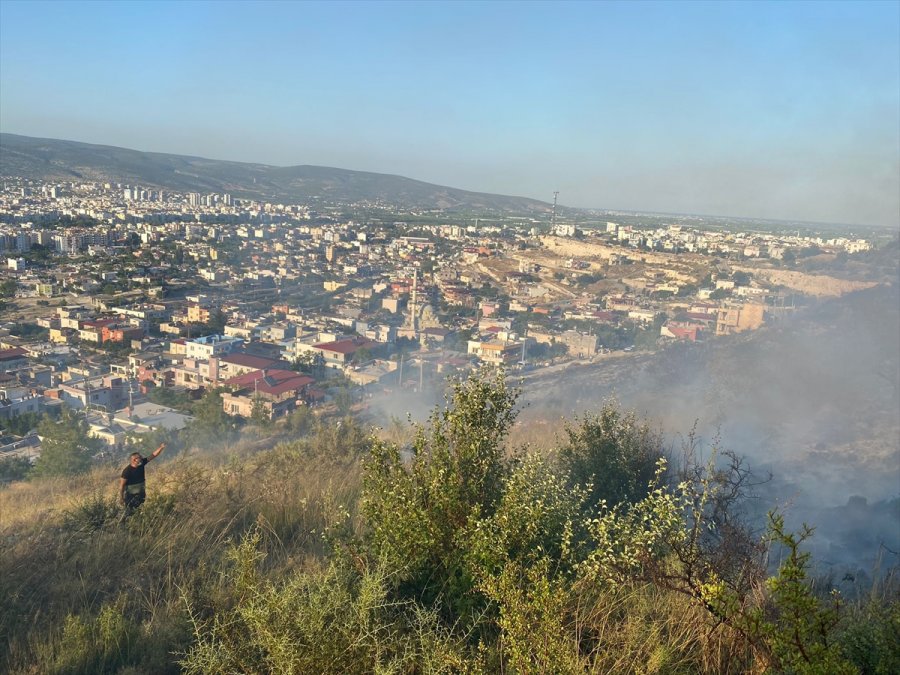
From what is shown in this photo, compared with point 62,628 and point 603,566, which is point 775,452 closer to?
point 603,566

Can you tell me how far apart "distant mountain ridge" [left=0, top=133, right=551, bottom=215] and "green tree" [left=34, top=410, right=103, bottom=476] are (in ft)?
151

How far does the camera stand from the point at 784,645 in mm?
1457

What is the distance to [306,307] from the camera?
2164cm

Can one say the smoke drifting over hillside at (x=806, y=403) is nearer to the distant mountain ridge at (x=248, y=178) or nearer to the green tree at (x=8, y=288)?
the green tree at (x=8, y=288)

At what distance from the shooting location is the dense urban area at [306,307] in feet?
41.4

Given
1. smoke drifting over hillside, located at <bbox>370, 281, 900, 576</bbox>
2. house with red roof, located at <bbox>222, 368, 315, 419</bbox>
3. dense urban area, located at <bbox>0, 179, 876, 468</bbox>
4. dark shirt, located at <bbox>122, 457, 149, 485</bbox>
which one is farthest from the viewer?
dense urban area, located at <bbox>0, 179, 876, 468</bbox>

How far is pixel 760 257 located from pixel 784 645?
3066 cm

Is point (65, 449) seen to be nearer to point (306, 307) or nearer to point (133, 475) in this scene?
point (133, 475)

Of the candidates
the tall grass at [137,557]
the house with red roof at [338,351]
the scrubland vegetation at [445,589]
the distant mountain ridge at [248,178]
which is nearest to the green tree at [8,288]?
the house with red roof at [338,351]

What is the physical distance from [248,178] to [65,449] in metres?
65.5

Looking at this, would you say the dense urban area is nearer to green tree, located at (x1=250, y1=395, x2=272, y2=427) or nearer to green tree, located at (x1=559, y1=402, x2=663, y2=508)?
green tree, located at (x1=250, y1=395, x2=272, y2=427)

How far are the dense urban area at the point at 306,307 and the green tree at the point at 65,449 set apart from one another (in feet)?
0.78

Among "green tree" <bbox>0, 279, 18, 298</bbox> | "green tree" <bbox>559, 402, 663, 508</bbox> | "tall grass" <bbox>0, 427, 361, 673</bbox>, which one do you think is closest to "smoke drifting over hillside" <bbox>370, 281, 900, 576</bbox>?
"green tree" <bbox>559, 402, 663, 508</bbox>

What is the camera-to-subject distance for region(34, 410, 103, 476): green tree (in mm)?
7457
